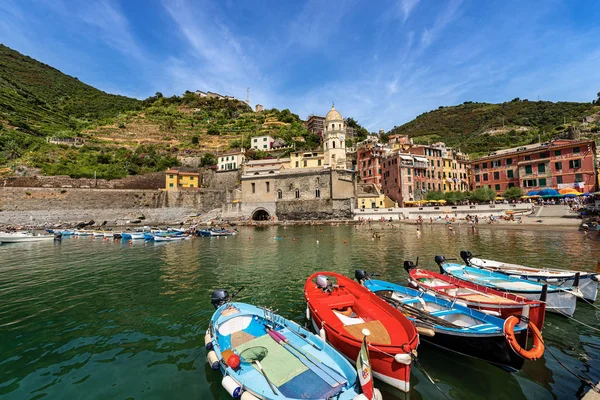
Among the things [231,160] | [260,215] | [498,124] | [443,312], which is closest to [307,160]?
[260,215]

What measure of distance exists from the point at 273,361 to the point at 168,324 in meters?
4.74

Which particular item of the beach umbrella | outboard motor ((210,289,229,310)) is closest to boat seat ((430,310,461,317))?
outboard motor ((210,289,229,310))

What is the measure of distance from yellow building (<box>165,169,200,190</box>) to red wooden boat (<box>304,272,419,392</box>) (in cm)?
5120

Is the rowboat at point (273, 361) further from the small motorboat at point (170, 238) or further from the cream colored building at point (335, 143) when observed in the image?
the cream colored building at point (335, 143)

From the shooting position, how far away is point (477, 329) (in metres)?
5.56

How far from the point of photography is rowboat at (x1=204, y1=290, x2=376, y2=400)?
4.02 metres

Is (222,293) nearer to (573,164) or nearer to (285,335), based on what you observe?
(285,335)

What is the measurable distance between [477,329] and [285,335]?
13.2 feet

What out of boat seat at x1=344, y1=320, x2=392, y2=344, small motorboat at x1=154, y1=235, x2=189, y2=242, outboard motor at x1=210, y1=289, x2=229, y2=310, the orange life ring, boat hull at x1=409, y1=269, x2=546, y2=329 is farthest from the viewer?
small motorboat at x1=154, y1=235, x2=189, y2=242

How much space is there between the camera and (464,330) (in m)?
5.47

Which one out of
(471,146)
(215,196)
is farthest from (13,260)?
(471,146)

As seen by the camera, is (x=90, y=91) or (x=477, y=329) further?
(x=90, y=91)

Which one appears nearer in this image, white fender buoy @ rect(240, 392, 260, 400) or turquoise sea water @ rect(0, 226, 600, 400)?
white fender buoy @ rect(240, 392, 260, 400)

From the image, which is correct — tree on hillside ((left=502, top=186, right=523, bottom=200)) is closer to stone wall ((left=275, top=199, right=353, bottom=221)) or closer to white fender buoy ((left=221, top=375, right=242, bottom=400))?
stone wall ((left=275, top=199, right=353, bottom=221))
